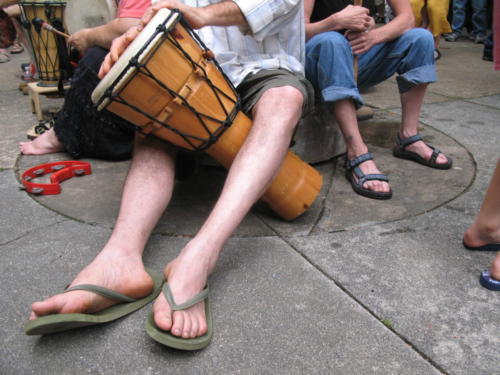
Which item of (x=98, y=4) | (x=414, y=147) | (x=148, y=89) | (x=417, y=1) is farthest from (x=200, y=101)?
(x=417, y=1)

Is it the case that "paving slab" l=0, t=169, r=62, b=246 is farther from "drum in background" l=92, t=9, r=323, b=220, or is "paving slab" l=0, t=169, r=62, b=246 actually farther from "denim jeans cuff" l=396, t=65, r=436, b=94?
"denim jeans cuff" l=396, t=65, r=436, b=94

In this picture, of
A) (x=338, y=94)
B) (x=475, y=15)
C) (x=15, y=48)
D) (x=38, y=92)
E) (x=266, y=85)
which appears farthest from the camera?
(x=475, y=15)

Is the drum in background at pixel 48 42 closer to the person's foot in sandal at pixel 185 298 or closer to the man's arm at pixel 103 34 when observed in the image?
the man's arm at pixel 103 34

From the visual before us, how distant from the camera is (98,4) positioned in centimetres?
275

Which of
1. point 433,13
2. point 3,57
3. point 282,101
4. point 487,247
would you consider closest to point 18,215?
point 282,101

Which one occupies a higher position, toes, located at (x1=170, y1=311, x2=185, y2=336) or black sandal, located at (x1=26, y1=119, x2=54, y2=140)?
toes, located at (x1=170, y1=311, x2=185, y2=336)

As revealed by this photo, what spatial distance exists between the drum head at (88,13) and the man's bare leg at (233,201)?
1.60 metres

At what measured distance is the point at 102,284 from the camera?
125cm

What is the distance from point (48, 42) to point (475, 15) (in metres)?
5.97

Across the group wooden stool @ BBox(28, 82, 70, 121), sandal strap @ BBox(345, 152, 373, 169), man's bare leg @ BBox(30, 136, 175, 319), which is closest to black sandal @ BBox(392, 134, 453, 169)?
sandal strap @ BBox(345, 152, 373, 169)

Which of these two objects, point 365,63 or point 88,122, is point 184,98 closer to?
point 88,122

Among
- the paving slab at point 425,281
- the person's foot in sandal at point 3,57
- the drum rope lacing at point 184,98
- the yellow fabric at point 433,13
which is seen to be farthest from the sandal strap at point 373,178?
the person's foot in sandal at point 3,57

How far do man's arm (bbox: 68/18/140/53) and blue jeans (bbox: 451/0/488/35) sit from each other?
6093 mm

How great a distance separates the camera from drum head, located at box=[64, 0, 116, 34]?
107 inches
